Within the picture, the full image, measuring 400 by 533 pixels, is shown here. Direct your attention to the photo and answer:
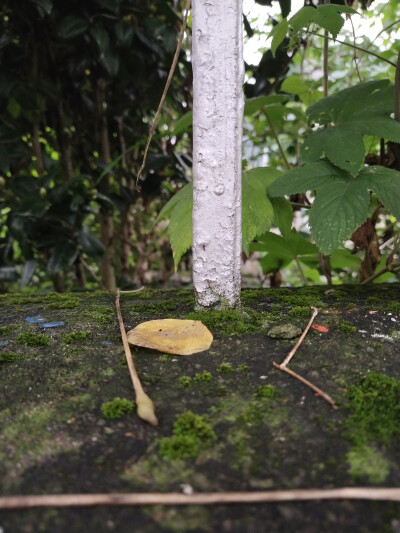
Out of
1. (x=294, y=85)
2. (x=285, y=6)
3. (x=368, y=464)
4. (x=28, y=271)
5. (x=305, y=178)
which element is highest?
(x=285, y=6)

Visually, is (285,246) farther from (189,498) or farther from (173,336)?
(189,498)

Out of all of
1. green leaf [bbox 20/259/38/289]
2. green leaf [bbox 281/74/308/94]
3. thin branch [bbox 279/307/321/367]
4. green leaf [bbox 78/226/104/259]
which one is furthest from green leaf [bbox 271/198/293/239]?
green leaf [bbox 20/259/38/289]

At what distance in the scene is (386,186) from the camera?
1183mm

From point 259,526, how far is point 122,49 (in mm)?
2054

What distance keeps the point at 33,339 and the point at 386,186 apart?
0.97 metres


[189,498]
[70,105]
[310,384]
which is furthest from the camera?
[70,105]

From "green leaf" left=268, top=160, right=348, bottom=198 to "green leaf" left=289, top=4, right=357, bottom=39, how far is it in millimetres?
383

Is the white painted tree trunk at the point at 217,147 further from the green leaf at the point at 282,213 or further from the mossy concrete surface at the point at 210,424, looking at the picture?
the green leaf at the point at 282,213

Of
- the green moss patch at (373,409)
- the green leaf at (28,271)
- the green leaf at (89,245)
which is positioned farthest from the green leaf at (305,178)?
the green leaf at (28,271)

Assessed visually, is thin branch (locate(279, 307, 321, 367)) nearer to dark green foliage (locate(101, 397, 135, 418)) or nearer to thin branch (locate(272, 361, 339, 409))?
thin branch (locate(272, 361, 339, 409))

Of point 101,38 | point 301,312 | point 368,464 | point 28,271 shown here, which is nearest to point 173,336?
point 301,312

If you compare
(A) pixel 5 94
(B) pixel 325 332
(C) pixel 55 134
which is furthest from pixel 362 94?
(C) pixel 55 134

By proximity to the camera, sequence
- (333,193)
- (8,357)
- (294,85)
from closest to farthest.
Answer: (8,357)
(333,193)
(294,85)

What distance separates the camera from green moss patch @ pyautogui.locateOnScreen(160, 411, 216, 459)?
68 cm
